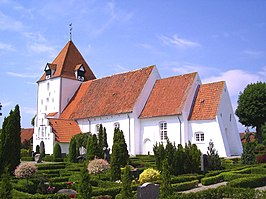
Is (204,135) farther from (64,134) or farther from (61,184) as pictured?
(61,184)

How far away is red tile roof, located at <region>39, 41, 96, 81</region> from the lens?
4341 cm

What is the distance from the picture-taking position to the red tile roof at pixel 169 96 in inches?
1230

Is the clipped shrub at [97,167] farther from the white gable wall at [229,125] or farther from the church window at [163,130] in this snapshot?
the white gable wall at [229,125]

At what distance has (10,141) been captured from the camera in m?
18.6

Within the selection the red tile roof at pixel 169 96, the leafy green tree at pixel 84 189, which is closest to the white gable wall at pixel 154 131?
the red tile roof at pixel 169 96

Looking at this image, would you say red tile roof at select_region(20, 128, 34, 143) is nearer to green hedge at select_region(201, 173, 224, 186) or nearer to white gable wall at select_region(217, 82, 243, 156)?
white gable wall at select_region(217, 82, 243, 156)

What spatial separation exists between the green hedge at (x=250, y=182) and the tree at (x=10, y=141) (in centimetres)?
1134

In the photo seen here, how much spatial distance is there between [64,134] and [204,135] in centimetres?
1530

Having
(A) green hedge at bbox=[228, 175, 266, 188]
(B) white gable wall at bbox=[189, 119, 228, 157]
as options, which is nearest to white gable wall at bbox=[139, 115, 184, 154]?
(B) white gable wall at bbox=[189, 119, 228, 157]

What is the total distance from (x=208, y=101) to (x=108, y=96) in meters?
11.7

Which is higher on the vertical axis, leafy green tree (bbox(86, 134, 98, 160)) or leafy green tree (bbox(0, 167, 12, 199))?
leafy green tree (bbox(86, 134, 98, 160))

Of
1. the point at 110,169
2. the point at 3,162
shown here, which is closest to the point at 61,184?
the point at 110,169

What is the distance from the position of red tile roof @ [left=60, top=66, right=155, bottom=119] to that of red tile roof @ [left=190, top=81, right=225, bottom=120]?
20.0 ft

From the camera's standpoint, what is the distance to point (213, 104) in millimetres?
29812
